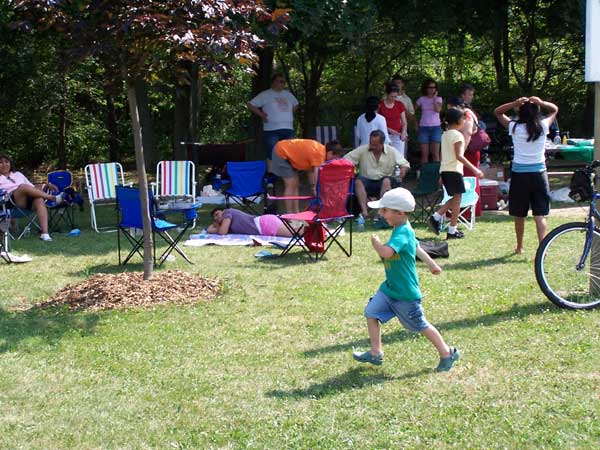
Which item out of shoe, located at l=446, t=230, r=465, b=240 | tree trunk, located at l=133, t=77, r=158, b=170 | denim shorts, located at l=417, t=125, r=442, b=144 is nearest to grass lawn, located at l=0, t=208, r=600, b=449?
shoe, located at l=446, t=230, r=465, b=240

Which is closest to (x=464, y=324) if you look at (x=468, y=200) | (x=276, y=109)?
(x=468, y=200)

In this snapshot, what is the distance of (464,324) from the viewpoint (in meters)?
5.68

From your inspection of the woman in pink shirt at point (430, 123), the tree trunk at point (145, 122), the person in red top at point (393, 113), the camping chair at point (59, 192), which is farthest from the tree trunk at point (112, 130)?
the person in red top at point (393, 113)

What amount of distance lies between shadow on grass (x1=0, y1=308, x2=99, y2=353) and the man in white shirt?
6168mm

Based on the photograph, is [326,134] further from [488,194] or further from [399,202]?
[399,202]

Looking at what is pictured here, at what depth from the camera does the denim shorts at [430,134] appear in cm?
1300

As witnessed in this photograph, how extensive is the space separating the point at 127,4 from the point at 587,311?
13.2 feet

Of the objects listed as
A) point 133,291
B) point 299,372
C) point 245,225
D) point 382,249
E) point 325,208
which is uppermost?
point 382,249

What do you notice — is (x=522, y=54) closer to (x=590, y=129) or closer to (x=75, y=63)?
(x=590, y=129)

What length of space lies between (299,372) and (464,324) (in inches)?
55.8

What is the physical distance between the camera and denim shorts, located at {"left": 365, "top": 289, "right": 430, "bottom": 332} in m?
4.66

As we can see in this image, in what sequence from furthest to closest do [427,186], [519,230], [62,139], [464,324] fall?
[62,139] < [427,186] < [519,230] < [464,324]

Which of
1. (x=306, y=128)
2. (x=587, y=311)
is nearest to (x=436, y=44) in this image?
(x=306, y=128)

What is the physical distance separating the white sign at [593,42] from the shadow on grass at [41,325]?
396 cm
